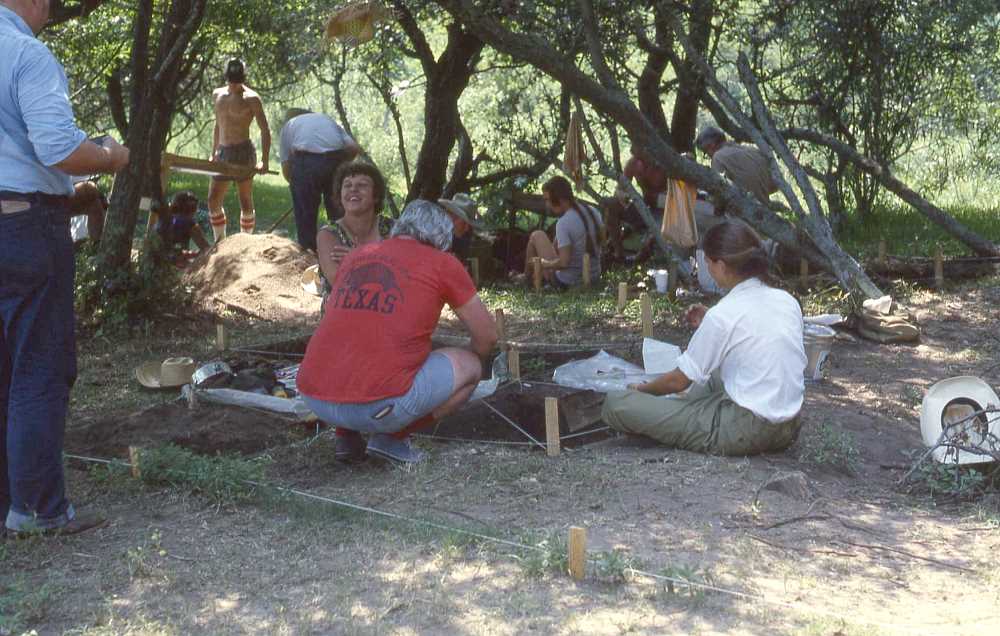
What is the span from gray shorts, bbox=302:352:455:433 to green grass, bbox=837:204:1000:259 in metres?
6.16

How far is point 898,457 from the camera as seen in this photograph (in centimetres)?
550

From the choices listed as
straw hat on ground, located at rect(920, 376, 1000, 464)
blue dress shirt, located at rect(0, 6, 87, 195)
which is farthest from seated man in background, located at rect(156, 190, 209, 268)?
straw hat on ground, located at rect(920, 376, 1000, 464)

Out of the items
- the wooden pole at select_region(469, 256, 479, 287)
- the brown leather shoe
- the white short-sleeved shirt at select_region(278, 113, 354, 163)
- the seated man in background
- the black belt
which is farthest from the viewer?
the seated man in background

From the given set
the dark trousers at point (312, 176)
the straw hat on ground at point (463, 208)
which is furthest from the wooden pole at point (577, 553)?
the dark trousers at point (312, 176)

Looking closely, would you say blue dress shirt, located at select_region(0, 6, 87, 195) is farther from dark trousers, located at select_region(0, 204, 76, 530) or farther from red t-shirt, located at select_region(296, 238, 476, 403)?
red t-shirt, located at select_region(296, 238, 476, 403)

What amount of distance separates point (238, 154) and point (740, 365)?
323 inches

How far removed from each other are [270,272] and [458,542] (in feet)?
21.3

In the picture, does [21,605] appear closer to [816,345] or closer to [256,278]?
[816,345]

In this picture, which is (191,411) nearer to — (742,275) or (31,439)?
(31,439)

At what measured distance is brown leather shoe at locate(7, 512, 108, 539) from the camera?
13.5 ft

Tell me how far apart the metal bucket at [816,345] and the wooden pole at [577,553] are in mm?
3161

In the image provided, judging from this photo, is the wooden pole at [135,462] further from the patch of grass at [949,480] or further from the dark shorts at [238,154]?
the dark shorts at [238,154]

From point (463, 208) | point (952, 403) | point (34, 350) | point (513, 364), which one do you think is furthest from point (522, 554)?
point (463, 208)

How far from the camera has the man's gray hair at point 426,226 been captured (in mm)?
4930
